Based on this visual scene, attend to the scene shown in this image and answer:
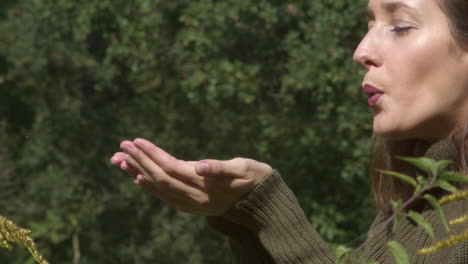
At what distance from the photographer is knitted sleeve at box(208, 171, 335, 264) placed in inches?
80.3

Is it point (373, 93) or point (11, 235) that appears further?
point (373, 93)

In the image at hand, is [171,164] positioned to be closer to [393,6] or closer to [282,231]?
[282,231]

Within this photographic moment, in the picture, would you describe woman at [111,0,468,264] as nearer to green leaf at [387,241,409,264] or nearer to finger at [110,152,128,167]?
finger at [110,152,128,167]

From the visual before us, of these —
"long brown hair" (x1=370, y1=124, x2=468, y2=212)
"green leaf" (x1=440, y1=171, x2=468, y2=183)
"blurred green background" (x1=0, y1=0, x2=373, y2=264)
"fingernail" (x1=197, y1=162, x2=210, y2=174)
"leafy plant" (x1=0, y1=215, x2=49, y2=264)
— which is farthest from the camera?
"blurred green background" (x1=0, y1=0, x2=373, y2=264)

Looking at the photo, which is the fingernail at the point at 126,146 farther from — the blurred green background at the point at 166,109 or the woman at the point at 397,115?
the blurred green background at the point at 166,109

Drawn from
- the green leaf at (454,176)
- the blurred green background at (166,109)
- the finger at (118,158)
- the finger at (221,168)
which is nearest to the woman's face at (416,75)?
the finger at (221,168)

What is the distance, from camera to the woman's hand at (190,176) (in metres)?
1.90

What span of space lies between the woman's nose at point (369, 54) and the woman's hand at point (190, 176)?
31 centimetres

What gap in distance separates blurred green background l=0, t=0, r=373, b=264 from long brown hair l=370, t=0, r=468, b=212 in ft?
15.8

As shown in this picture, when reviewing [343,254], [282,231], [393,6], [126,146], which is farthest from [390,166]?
[343,254]

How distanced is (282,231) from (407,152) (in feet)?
1.24

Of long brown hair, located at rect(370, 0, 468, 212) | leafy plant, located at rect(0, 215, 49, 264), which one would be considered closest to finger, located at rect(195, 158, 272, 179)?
long brown hair, located at rect(370, 0, 468, 212)

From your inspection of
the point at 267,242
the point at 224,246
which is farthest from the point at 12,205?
the point at 267,242

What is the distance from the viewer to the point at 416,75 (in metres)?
1.89
